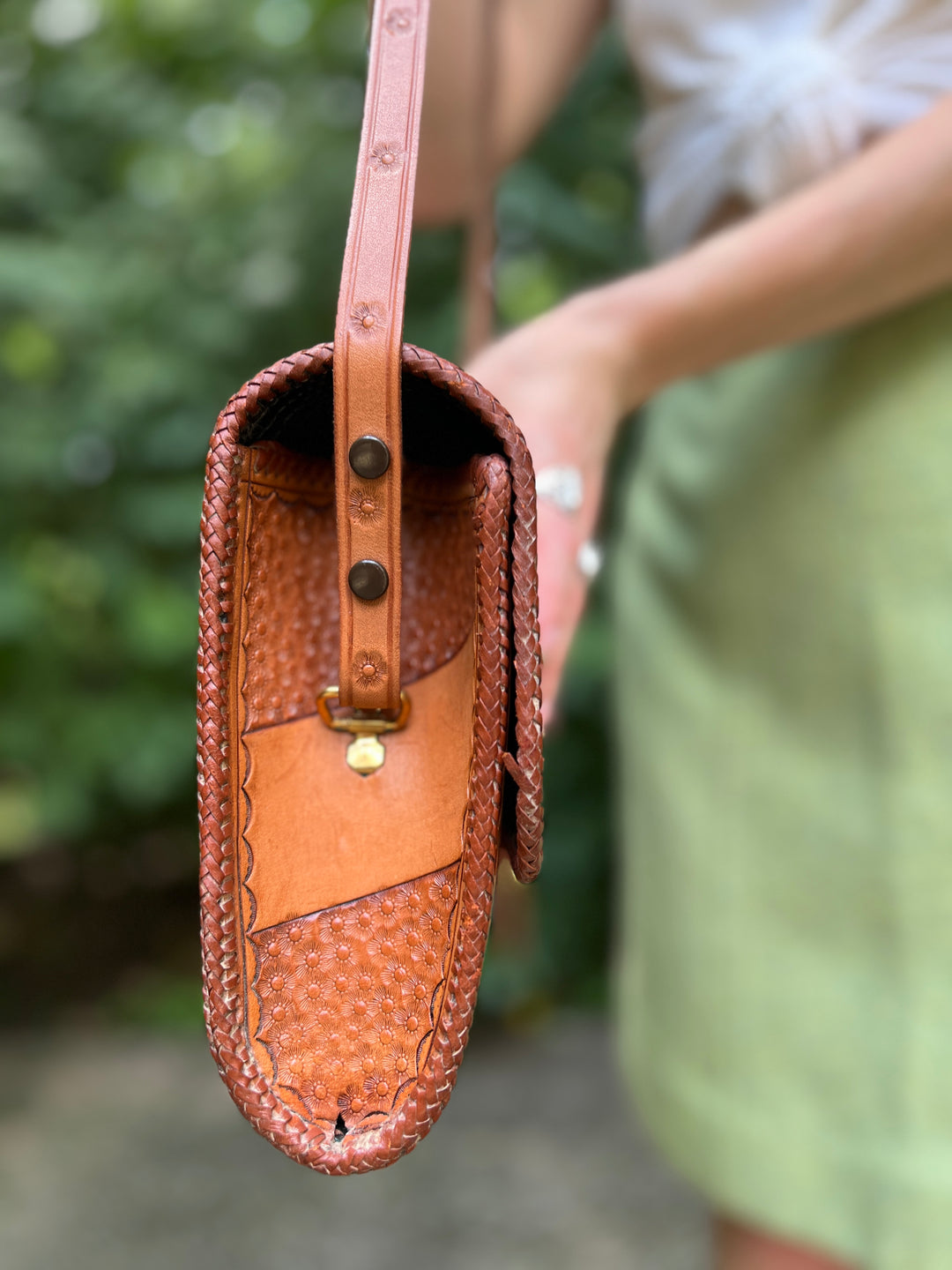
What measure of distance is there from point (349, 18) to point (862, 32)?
1.36 metres

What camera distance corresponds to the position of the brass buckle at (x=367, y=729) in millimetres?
449

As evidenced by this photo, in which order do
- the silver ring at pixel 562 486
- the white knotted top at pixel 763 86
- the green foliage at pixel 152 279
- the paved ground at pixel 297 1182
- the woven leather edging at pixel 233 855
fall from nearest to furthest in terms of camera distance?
the woven leather edging at pixel 233 855, the silver ring at pixel 562 486, the white knotted top at pixel 763 86, the paved ground at pixel 297 1182, the green foliage at pixel 152 279

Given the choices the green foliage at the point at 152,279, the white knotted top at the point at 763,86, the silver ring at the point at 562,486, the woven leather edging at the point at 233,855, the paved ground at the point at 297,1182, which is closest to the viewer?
the woven leather edging at the point at 233,855

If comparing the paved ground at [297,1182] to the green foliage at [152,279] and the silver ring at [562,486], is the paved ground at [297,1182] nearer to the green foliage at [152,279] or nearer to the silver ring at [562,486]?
the green foliage at [152,279]

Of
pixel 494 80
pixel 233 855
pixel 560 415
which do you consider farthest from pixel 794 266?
pixel 233 855

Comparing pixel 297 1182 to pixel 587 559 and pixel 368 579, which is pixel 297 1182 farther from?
pixel 368 579

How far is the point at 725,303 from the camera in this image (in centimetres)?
59

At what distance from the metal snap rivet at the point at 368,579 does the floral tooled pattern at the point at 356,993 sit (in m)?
0.11

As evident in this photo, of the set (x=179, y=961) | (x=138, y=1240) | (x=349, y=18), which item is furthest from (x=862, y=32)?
(x=179, y=961)

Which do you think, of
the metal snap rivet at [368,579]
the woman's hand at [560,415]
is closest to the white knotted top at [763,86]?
the woman's hand at [560,415]

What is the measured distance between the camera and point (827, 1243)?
74cm

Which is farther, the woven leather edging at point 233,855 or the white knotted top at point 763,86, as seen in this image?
the white knotted top at point 763,86

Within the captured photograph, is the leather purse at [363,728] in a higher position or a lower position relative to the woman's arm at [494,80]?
lower

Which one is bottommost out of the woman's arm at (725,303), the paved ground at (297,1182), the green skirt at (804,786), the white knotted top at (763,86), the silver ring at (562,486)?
the paved ground at (297,1182)
